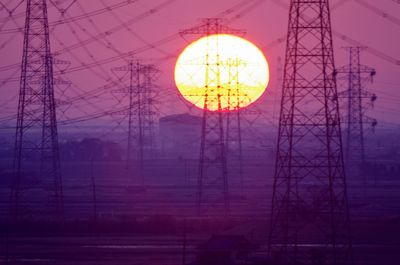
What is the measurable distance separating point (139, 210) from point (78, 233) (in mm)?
9716

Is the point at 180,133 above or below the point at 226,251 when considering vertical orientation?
above

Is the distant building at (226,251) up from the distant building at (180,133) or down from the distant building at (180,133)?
down

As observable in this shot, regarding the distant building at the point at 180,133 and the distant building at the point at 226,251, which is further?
the distant building at the point at 180,133

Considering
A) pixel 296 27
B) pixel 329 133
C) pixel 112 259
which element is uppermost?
pixel 296 27

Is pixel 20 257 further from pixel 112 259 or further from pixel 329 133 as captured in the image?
pixel 329 133

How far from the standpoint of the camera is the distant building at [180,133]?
13688cm

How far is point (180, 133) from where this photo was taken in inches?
5792

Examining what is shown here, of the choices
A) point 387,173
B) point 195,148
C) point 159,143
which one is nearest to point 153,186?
point 387,173

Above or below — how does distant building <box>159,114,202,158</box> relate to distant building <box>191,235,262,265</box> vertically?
above

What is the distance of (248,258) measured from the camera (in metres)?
30.3

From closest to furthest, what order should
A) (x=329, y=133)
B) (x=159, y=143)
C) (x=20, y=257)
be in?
1. (x=329, y=133)
2. (x=20, y=257)
3. (x=159, y=143)

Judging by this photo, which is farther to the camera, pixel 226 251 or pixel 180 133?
pixel 180 133

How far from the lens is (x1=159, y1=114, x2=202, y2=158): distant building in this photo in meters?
137

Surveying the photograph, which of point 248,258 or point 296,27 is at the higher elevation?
point 296,27
